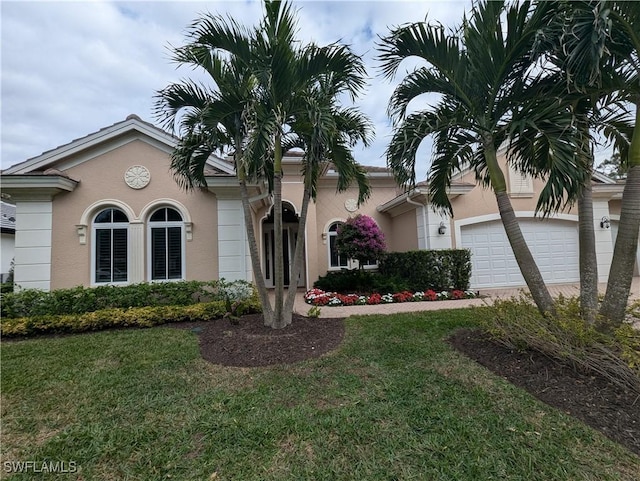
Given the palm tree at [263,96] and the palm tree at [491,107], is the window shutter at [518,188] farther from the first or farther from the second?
the palm tree at [263,96]

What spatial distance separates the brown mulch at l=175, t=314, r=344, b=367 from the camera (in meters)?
5.01

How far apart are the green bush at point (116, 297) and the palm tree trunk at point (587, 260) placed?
7500mm

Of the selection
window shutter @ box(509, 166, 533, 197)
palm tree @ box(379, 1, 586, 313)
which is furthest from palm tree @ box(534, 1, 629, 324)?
window shutter @ box(509, 166, 533, 197)

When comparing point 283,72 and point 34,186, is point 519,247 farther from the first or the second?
point 34,186

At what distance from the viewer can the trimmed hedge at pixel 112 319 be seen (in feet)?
22.0

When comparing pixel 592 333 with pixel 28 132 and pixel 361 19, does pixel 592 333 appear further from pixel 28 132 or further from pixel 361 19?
pixel 28 132

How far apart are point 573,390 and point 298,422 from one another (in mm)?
3559

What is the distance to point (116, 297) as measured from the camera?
7.50 metres

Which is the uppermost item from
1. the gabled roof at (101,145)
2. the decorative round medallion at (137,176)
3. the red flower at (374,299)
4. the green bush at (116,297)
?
the gabled roof at (101,145)

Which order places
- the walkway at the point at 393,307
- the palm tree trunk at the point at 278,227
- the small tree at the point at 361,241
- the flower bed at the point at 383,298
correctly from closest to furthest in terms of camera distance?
the palm tree trunk at the point at 278,227, the walkway at the point at 393,307, the flower bed at the point at 383,298, the small tree at the point at 361,241

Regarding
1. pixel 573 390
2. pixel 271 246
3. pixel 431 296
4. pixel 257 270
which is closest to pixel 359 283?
pixel 431 296

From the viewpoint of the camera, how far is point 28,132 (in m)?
13.2

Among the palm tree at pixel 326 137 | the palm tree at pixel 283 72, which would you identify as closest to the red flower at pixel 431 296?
the palm tree at pixel 326 137

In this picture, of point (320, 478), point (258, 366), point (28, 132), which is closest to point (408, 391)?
point (320, 478)
